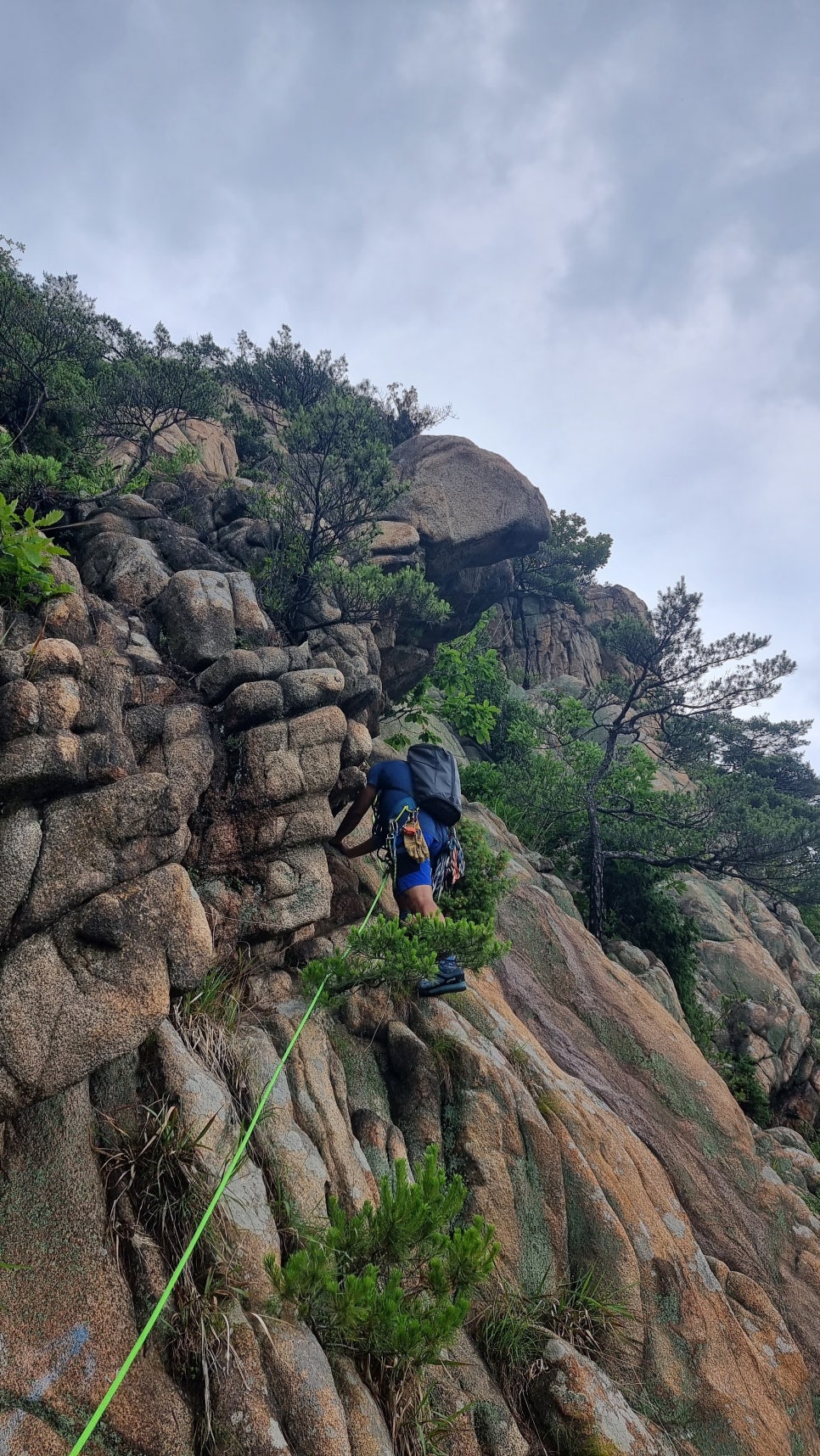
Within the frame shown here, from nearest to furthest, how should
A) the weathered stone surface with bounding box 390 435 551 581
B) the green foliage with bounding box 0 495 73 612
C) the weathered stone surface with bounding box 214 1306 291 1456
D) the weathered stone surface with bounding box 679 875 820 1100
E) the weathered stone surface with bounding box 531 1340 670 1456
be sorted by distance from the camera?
the weathered stone surface with bounding box 214 1306 291 1456
the weathered stone surface with bounding box 531 1340 670 1456
the green foliage with bounding box 0 495 73 612
the weathered stone surface with bounding box 679 875 820 1100
the weathered stone surface with bounding box 390 435 551 581

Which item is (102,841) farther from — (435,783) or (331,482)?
(331,482)

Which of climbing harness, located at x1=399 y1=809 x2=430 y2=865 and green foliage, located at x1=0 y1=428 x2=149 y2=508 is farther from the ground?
green foliage, located at x1=0 y1=428 x2=149 y2=508

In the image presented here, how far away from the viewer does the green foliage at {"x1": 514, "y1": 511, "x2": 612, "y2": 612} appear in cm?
3766

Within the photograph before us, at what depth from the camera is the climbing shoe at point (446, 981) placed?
6000 mm

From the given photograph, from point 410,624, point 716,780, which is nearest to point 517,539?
point 410,624

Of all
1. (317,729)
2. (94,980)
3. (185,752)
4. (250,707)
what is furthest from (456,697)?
(94,980)

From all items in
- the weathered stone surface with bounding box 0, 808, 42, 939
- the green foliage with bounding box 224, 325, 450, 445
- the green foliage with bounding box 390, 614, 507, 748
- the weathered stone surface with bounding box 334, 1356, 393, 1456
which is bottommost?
the weathered stone surface with bounding box 334, 1356, 393, 1456

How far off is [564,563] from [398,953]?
121 feet

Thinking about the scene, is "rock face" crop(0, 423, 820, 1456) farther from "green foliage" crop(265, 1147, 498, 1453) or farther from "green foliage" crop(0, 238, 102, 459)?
"green foliage" crop(0, 238, 102, 459)

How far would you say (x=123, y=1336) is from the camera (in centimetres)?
323

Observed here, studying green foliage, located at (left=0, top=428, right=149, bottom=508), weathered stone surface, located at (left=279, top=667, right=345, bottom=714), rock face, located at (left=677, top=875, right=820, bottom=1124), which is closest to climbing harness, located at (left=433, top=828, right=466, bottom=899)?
weathered stone surface, located at (left=279, top=667, right=345, bottom=714)

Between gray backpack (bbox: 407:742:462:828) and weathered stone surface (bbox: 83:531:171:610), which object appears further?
weathered stone surface (bbox: 83:531:171:610)

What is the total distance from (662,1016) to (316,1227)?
714 cm

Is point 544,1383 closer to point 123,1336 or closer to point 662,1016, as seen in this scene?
point 123,1336
